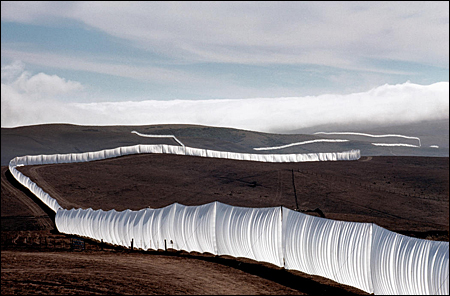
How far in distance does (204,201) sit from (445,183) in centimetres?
3537

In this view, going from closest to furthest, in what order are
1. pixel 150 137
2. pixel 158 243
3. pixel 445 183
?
pixel 158 243, pixel 445 183, pixel 150 137

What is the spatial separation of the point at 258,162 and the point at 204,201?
26328mm

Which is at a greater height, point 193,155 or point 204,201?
point 193,155

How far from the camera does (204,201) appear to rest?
5312 cm

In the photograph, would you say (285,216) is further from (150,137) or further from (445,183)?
(150,137)

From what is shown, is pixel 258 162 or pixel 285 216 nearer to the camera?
pixel 285 216

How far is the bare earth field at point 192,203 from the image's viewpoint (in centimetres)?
1755

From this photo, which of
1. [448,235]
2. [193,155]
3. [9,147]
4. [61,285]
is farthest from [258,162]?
[9,147]

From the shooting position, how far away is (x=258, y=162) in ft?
256

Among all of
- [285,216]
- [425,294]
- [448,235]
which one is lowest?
[448,235]

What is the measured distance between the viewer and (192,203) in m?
51.9

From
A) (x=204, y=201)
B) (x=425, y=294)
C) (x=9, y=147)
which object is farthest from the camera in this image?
(x=9, y=147)

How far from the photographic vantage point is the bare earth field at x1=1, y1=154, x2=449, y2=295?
57.6 ft

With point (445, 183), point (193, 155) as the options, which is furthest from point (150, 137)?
point (445, 183)
